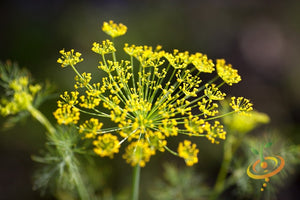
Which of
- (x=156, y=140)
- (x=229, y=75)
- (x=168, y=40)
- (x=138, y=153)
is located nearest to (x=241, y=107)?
(x=229, y=75)

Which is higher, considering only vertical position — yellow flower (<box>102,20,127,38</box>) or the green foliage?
yellow flower (<box>102,20,127,38</box>)

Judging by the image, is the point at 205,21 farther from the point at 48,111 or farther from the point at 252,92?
the point at 48,111

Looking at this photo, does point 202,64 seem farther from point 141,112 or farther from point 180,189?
point 180,189

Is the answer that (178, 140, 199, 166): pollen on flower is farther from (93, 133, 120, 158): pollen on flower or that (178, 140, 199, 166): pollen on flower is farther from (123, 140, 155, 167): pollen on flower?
(93, 133, 120, 158): pollen on flower

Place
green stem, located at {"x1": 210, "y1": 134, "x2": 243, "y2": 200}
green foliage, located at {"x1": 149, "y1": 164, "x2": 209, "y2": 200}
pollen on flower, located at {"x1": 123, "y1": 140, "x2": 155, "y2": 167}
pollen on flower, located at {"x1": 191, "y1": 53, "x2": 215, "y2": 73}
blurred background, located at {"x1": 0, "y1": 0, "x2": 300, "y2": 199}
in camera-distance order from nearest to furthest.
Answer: pollen on flower, located at {"x1": 123, "y1": 140, "x2": 155, "y2": 167}
pollen on flower, located at {"x1": 191, "y1": 53, "x2": 215, "y2": 73}
green stem, located at {"x1": 210, "y1": 134, "x2": 243, "y2": 200}
green foliage, located at {"x1": 149, "y1": 164, "x2": 209, "y2": 200}
blurred background, located at {"x1": 0, "y1": 0, "x2": 300, "y2": 199}

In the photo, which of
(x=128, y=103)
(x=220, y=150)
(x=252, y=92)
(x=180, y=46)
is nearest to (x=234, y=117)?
(x=128, y=103)

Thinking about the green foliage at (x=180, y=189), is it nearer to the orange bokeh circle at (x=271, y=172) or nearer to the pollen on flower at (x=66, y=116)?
the orange bokeh circle at (x=271, y=172)

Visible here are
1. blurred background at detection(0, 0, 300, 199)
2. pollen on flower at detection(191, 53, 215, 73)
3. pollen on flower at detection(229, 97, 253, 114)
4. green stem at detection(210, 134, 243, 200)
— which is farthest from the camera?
blurred background at detection(0, 0, 300, 199)

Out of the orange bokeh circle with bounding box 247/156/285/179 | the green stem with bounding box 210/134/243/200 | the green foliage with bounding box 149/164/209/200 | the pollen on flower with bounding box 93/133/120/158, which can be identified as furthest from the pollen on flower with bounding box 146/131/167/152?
the green foliage with bounding box 149/164/209/200

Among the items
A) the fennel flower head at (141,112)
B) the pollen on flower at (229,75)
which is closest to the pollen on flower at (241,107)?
the fennel flower head at (141,112)
